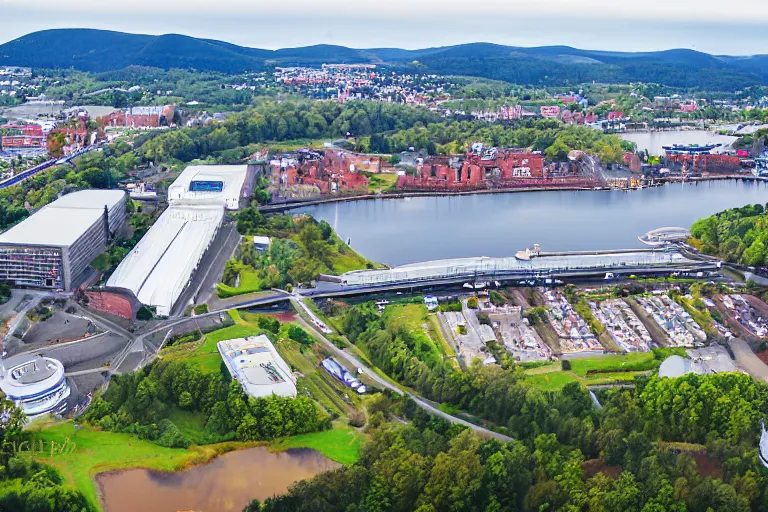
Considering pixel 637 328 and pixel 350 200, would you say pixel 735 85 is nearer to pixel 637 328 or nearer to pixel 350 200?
pixel 350 200

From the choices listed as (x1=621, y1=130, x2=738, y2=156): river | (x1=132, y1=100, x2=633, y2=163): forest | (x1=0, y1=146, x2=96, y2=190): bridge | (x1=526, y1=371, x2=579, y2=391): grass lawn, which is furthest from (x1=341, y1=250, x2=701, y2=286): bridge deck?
(x1=621, y1=130, x2=738, y2=156): river

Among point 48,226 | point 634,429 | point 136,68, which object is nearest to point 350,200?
point 48,226

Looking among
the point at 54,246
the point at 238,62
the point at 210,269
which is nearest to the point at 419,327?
the point at 210,269

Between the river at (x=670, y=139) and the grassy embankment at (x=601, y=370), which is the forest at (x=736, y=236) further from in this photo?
the river at (x=670, y=139)

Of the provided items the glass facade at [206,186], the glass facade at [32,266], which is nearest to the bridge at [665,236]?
the glass facade at [206,186]

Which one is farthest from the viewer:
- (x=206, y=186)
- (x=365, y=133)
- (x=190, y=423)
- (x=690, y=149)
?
(x=365, y=133)

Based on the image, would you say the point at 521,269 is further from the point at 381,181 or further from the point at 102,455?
the point at 381,181

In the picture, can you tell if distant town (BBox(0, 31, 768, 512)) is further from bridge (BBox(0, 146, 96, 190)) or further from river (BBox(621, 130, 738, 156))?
river (BBox(621, 130, 738, 156))
